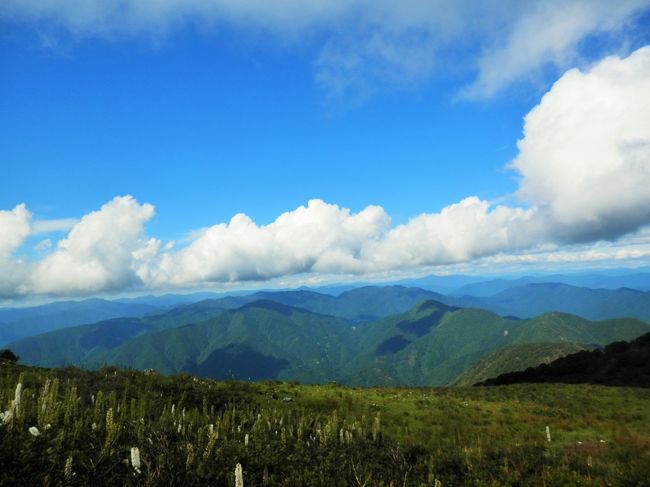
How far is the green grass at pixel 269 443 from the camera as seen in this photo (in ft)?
21.5

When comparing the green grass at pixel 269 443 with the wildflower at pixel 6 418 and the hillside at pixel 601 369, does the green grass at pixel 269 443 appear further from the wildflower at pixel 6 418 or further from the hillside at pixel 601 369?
the hillside at pixel 601 369

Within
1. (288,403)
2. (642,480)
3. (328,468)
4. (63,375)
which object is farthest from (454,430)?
(63,375)

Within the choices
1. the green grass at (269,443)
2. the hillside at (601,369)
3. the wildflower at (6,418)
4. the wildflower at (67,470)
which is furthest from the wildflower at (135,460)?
the hillside at (601,369)

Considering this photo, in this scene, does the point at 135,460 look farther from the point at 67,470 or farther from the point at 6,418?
the point at 6,418

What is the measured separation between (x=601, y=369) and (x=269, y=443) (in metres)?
82.7

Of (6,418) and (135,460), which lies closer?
(135,460)

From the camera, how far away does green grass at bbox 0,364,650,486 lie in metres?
6.57

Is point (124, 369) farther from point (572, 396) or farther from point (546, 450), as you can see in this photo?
point (572, 396)

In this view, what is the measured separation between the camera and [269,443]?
35.4 ft

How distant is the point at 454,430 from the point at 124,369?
2136 cm

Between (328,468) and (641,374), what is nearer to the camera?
Result: (328,468)

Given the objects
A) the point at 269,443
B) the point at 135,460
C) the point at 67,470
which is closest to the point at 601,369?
the point at 269,443

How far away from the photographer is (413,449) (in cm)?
1331

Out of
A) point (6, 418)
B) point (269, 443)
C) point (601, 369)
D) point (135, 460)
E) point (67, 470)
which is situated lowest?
point (601, 369)
